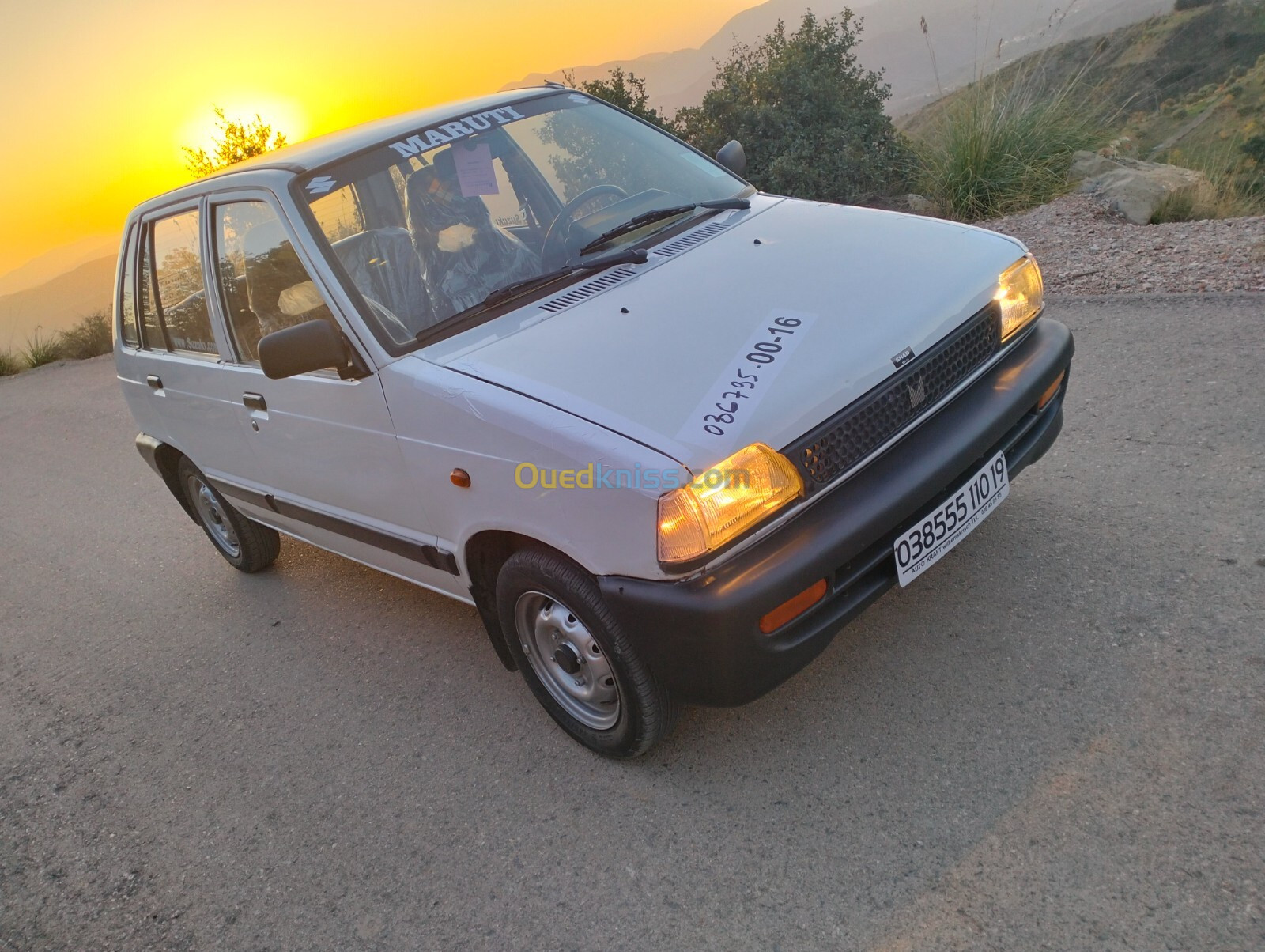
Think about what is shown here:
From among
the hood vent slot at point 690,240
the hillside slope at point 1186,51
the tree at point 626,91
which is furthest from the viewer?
the hillside slope at point 1186,51

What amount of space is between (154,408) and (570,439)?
126 inches

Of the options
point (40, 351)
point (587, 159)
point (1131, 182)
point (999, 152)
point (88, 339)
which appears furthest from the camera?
point (40, 351)

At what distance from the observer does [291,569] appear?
4895 millimetres

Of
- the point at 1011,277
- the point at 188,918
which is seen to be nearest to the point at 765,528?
the point at 1011,277

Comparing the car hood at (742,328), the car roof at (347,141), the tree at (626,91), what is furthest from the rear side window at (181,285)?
the tree at (626,91)

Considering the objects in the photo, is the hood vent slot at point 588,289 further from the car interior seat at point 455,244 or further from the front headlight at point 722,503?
the front headlight at point 722,503

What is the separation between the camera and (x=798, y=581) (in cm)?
218

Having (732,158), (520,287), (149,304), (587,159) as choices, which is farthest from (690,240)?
(149,304)

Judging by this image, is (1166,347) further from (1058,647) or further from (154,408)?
(154,408)

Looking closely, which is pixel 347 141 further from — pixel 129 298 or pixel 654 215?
pixel 129 298

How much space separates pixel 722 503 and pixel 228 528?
3.57 m

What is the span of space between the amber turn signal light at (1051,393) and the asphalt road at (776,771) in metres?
0.61

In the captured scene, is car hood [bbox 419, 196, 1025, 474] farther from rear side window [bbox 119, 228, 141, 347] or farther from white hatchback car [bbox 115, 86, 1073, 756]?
rear side window [bbox 119, 228, 141, 347]

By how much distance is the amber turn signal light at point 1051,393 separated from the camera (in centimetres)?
291
